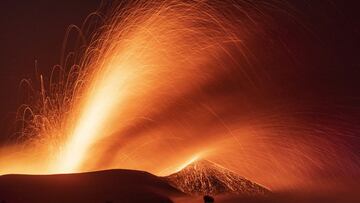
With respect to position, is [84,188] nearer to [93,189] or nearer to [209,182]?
[93,189]

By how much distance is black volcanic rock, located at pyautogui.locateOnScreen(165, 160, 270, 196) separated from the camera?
37.7 ft

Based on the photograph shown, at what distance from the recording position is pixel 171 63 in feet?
57.8

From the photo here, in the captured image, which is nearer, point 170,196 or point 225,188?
point 170,196

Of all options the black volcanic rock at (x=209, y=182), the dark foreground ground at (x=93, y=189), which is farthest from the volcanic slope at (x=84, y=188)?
the black volcanic rock at (x=209, y=182)

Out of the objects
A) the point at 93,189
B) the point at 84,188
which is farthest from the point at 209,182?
the point at 84,188

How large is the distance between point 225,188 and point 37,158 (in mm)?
7028

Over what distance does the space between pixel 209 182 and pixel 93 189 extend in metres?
3.27

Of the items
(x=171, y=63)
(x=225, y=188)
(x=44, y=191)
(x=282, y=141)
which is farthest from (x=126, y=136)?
(x=44, y=191)

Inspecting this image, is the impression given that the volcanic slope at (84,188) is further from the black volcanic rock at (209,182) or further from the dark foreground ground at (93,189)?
the black volcanic rock at (209,182)

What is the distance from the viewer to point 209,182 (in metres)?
11.9

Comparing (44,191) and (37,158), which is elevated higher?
(37,158)

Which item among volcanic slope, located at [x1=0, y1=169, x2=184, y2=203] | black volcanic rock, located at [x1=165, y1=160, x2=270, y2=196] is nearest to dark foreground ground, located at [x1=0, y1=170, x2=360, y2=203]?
volcanic slope, located at [x1=0, y1=169, x2=184, y2=203]

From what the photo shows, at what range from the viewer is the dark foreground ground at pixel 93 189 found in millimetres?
9039

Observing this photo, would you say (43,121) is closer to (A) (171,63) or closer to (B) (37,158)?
(B) (37,158)
